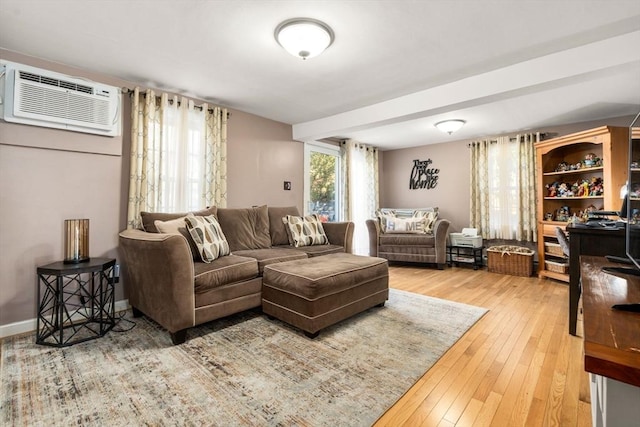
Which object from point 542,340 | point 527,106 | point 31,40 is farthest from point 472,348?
point 31,40

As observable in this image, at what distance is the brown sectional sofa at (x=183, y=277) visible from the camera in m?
2.02

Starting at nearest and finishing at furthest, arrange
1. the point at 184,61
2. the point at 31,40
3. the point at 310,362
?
the point at 310,362 → the point at 31,40 → the point at 184,61

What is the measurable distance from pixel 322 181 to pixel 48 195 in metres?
3.51

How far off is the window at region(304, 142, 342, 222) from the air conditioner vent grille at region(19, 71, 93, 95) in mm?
2800

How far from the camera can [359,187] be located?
553 centimetres

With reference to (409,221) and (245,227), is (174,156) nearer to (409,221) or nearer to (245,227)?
(245,227)

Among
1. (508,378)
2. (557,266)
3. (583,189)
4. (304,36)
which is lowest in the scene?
(508,378)

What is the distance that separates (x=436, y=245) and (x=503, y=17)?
320 centimetres

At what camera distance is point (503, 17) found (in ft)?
6.30

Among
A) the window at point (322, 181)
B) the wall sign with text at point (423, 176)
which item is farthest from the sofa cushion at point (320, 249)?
the wall sign with text at point (423, 176)

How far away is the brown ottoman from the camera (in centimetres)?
213

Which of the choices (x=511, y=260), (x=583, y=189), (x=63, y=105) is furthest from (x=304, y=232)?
(x=583, y=189)

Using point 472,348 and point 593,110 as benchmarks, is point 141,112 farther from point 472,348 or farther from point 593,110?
point 593,110

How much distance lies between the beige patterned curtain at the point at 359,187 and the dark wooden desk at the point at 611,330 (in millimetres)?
4177
